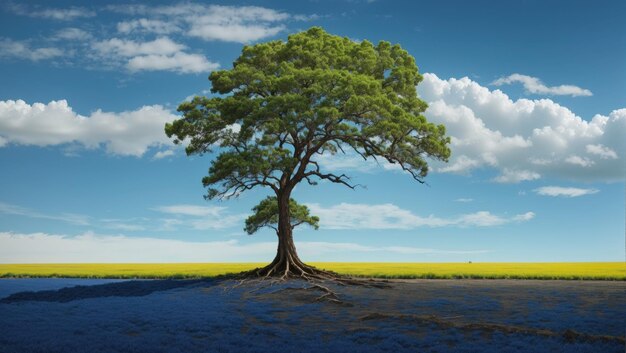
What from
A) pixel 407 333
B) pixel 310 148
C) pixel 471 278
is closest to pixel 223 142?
pixel 310 148

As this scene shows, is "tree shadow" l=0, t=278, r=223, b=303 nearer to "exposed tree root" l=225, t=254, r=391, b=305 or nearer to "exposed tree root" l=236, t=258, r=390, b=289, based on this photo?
"exposed tree root" l=225, t=254, r=391, b=305

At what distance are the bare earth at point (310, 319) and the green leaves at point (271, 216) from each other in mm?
8941

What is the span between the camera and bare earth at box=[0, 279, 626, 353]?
51.1ft

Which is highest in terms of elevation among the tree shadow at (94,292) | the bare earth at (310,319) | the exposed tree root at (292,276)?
the exposed tree root at (292,276)

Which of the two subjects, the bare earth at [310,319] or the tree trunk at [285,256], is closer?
the bare earth at [310,319]

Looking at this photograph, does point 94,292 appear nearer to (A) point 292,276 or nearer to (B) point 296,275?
(A) point 292,276

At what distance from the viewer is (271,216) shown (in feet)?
139

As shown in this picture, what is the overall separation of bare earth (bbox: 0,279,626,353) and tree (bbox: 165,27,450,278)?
7.99 meters

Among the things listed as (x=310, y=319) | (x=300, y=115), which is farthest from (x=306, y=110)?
(x=310, y=319)

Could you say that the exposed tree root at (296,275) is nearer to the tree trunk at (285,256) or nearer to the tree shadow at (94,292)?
the tree trunk at (285,256)

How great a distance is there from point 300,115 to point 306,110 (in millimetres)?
499

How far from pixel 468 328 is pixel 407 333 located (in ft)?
7.64

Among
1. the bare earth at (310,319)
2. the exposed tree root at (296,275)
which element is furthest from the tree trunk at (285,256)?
the bare earth at (310,319)

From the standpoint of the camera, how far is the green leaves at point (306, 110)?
114 ft
